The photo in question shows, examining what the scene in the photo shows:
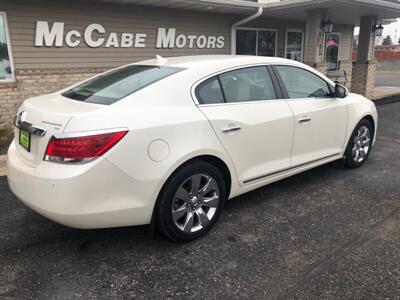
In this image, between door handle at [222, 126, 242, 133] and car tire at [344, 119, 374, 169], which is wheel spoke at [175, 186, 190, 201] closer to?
door handle at [222, 126, 242, 133]

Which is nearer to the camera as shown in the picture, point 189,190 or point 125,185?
point 125,185

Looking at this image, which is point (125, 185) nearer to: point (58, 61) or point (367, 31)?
point (58, 61)

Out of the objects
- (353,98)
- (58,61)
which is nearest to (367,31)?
(353,98)

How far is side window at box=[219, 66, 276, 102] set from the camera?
347 centimetres

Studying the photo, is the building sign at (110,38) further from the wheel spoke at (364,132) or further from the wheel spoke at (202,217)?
the wheel spoke at (202,217)

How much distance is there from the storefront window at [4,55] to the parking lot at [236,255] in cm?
432

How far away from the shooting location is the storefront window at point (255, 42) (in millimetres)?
11414

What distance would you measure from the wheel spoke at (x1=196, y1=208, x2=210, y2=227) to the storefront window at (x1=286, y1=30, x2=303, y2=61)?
431 inches

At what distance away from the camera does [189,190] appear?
10.3 feet

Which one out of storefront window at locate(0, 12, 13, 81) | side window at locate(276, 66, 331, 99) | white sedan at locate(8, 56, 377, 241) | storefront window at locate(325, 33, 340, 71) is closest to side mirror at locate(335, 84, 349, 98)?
side window at locate(276, 66, 331, 99)

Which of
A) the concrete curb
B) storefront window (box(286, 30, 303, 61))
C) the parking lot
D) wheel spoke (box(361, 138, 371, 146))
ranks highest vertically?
storefront window (box(286, 30, 303, 61))

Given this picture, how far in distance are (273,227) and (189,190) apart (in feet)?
3.03

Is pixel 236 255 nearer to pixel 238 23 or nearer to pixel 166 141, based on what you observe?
pixel 166 141

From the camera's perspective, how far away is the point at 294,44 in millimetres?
13266
